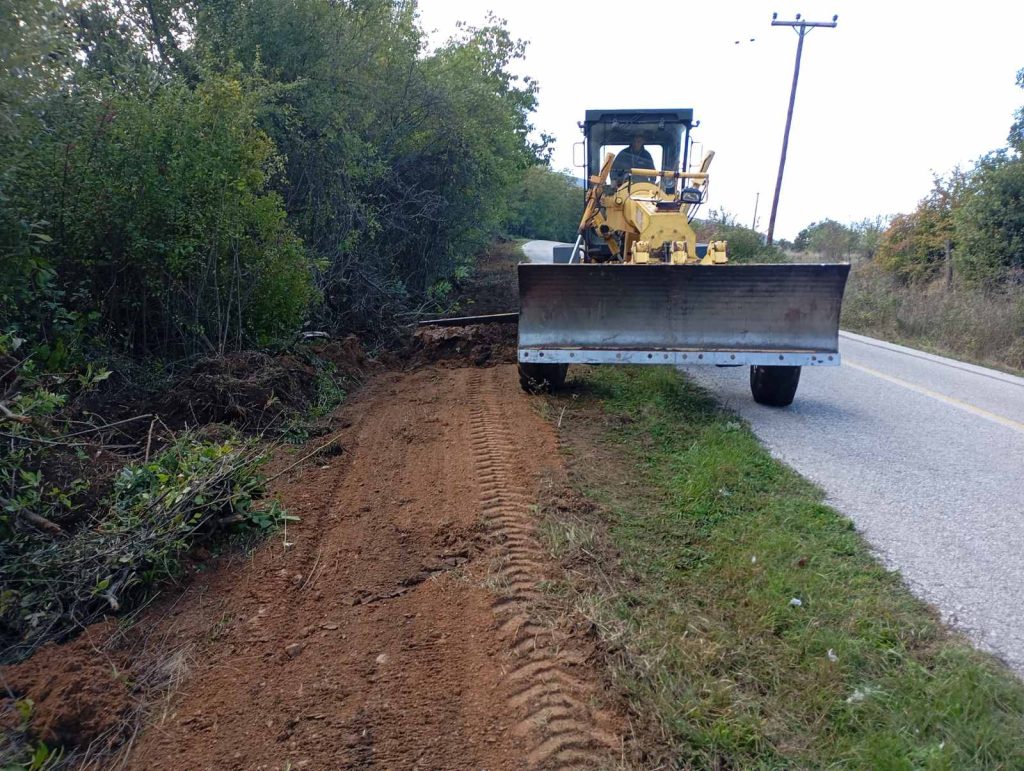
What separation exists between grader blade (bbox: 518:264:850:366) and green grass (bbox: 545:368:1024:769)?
7.16 ft

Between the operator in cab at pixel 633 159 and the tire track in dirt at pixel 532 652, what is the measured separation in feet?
21.3

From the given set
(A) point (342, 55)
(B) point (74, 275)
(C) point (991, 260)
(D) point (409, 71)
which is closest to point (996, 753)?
(B) point (74, 275)

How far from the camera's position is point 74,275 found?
6.97m

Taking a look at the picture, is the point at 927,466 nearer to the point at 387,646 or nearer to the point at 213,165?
the point at 387,646

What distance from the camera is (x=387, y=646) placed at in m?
3.76

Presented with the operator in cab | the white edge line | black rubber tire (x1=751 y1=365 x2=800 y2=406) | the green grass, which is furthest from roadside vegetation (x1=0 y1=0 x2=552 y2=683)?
the white edge line

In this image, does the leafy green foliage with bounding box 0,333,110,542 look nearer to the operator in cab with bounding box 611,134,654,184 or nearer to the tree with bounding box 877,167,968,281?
the operator in cab with bounding box 611,134,654,184

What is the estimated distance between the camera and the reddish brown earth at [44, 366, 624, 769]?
3113mm

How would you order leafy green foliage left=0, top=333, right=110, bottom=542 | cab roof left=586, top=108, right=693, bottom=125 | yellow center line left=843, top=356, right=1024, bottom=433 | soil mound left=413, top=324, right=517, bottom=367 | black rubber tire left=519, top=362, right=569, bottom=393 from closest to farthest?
leafy green foliage left=0, top=333, right=110, bottom=542 → yellow center line left=843, top=356, right=1024, bottom=433 → black rubber tire left=519, top=362, right=569, bottom=393 → soil mound left=413, top=324, right=517, bottom=367 → cab roof left=586, top=108, right=693, bottom=125

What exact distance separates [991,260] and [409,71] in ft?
47.6

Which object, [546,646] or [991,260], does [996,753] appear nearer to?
[546,646]

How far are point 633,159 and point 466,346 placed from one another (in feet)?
11.9

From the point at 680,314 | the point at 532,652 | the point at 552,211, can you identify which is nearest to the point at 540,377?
the point at 680,314

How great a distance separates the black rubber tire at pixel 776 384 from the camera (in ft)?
27.2
